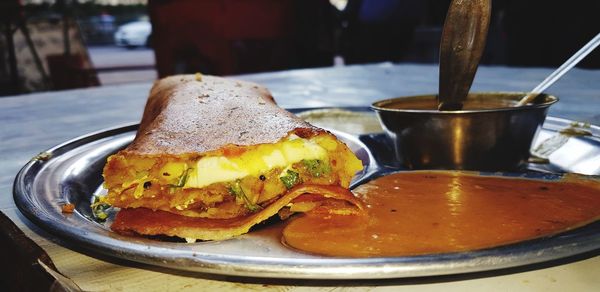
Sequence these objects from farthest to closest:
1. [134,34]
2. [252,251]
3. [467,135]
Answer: [134,34]
[467,135]
[252,251]

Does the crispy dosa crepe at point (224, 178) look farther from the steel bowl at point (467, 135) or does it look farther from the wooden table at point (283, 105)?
the steel bowl at point (467, 135)

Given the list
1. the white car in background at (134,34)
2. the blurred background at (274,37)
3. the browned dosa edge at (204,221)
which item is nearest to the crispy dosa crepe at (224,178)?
the browned dosa edge at (204,221)

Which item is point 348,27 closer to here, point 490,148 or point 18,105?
point 18,105

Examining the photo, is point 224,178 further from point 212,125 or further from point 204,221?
point 212,125

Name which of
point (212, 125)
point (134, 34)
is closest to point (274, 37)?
point (212, 125)

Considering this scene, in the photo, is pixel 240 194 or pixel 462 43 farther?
pixel 462 43

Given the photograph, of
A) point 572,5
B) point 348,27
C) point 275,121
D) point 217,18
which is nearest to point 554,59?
point 572,5

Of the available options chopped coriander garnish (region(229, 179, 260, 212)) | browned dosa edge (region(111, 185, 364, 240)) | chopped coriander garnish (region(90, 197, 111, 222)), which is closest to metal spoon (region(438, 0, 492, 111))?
browned dosa edge (region(111, 185, 364, 240))
